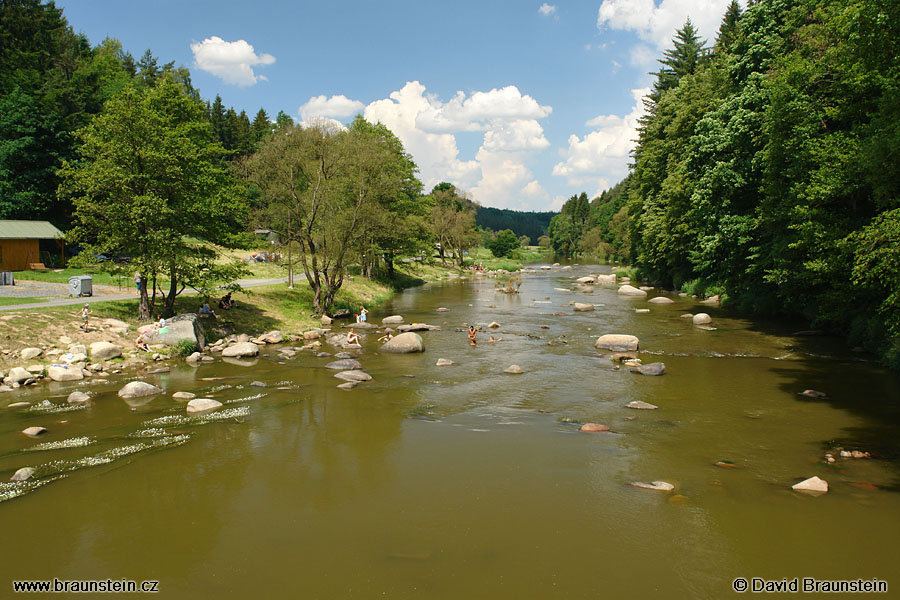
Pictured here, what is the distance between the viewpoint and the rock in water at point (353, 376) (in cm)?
2202

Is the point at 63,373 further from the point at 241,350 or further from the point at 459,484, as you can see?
the point at 459,484

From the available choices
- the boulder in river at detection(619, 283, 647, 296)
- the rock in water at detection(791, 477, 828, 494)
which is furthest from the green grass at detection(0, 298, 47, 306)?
the boulder in river at detection(619, 283, 647, 296)

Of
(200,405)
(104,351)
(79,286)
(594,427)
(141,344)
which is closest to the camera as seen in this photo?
(594,427)

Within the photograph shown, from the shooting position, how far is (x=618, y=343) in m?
27.8

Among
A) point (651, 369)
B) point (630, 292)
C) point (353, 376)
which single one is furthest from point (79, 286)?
point (630, 292)

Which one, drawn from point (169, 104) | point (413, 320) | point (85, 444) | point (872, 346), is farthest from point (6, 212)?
point (872, 346)

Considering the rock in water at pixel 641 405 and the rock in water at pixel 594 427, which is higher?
the rock in water at pixel 641 405

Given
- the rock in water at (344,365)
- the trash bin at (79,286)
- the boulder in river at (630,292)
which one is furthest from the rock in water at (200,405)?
the boulder in river at (630,292)

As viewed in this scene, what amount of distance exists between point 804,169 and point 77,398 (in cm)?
3175

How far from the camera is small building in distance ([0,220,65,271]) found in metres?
39.1

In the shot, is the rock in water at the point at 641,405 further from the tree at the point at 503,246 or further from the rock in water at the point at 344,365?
the tree at the point at 503,246

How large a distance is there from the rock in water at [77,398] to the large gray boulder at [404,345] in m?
13.3

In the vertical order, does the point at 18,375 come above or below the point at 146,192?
below

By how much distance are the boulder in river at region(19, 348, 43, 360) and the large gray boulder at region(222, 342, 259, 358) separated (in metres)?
7.39
